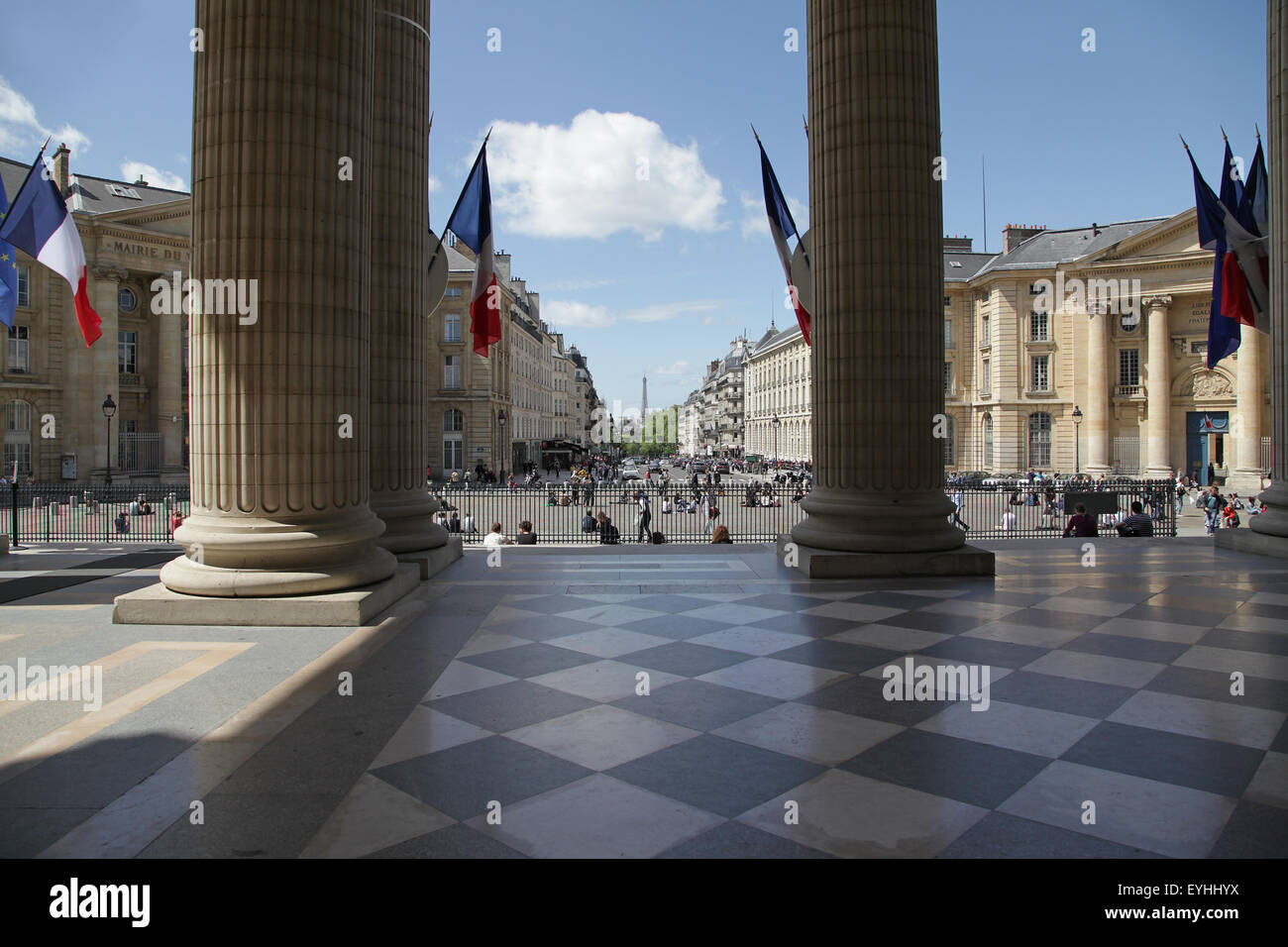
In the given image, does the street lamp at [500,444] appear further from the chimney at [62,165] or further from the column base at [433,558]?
the column base at [433,558]

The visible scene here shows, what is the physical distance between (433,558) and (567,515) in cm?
1800

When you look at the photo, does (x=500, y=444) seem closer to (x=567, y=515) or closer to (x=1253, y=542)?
(x=567, y=515)

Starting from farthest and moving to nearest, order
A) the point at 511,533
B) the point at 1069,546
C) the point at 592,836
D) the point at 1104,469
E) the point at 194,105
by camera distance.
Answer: the point at 1104,469 → the point at 511,533 → the point at 1069,546 → the point at 194,105 → the point at 592,836

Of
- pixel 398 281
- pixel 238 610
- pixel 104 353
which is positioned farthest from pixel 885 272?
pixel 104 353

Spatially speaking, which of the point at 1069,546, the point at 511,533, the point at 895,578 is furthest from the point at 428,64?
the point at 511,533

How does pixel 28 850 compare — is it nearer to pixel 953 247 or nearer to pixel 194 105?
pixel 194 105

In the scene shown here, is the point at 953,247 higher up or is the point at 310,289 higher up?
the point at 953,247

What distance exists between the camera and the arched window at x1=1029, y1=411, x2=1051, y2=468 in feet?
190

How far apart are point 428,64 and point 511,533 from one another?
16866 millimetres

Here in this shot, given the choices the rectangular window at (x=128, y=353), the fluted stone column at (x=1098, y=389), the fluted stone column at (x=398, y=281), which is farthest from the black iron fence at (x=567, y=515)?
the fluted stone column at (x=1098, y=389)

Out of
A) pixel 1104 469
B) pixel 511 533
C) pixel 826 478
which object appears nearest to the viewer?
pixel 826 478

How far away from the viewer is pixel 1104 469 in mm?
54281

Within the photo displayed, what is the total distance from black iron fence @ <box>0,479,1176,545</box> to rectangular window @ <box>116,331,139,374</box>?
70.6ft

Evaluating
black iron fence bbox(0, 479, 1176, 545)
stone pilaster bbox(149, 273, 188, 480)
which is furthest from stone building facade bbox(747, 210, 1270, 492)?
stone pilaster bbox(149, 273, 188, 480)
